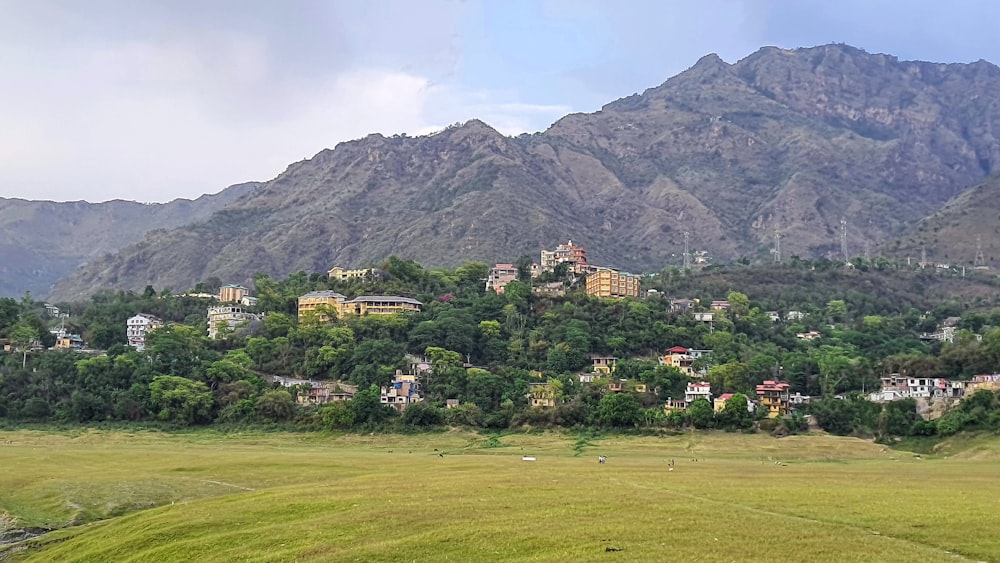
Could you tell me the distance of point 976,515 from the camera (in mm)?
31469

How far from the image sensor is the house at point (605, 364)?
108 m

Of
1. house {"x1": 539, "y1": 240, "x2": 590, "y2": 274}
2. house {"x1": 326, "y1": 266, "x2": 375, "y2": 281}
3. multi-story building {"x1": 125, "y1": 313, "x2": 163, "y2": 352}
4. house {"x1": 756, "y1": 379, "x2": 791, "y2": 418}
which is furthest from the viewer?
house {"x1": 326, "y1": 266, "x2": 375, "y2": 281}

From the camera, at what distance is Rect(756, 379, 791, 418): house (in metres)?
92.5


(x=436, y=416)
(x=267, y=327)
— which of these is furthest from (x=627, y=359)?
(x=267, y=327)

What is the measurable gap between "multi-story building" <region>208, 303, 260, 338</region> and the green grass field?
213 feet

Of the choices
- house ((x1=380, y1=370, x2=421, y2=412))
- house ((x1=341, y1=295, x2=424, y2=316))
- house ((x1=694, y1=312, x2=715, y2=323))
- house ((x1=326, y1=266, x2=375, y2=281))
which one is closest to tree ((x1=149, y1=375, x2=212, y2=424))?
house ((x1=380, y1=370, x2=421, y2=412))

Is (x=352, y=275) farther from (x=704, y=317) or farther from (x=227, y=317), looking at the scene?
(x=704, y=317)

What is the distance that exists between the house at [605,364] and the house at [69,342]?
227ft

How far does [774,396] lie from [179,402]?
63.4m

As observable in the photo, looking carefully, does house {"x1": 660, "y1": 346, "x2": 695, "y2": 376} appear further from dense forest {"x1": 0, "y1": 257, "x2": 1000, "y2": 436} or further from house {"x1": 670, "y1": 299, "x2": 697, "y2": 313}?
house {"x1": 670, "y1": 299, "x2": 697, "y2": 313}

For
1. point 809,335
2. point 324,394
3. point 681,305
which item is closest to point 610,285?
point 681,305

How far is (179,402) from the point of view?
9356cm

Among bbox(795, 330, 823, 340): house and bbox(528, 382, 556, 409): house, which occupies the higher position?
bbox(795, 330, 823, 340): house

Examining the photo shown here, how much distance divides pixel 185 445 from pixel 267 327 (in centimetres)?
4725
